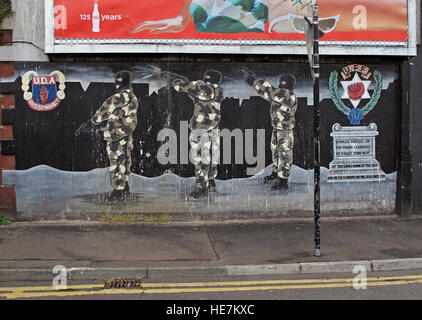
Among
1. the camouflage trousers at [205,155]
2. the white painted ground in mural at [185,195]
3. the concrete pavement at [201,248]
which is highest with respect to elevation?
the camouflage trousers at [205,155]

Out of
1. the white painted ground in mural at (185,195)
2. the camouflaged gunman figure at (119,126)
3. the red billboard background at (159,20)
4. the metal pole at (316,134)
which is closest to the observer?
the metal pole at (316,134)

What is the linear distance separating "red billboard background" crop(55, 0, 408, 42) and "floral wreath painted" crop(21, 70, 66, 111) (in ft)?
2.86

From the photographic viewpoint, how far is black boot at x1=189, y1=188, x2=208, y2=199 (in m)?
8.96

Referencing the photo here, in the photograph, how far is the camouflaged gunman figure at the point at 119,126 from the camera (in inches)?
345

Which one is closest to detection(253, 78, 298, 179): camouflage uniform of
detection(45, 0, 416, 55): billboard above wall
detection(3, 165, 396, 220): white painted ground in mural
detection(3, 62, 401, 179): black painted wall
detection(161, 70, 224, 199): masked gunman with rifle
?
detection(3, 62, 401, 179): black painted wall

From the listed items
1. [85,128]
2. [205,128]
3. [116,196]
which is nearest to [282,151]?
[205,128]

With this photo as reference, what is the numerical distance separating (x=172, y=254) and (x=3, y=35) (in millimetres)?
5614

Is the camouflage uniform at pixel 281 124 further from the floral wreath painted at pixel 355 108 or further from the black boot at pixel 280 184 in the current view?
the floral wreath painted at pixel 355 108

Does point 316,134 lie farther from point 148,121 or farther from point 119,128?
point 119,128

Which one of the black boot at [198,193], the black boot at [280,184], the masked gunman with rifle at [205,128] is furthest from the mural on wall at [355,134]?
the black boot at [198,193]

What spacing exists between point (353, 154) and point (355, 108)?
101cm

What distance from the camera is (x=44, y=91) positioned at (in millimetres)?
8578

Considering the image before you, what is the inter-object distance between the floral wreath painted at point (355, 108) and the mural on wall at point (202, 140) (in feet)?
0.07

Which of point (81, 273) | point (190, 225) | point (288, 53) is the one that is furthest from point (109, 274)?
point (288, 53)
